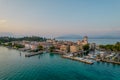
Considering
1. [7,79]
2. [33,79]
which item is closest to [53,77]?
[33,79]

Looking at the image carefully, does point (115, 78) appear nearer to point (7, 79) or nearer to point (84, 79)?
point (84, 79)

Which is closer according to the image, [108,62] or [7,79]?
[7,79]

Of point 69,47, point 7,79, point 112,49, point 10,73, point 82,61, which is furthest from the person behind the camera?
point 69,47

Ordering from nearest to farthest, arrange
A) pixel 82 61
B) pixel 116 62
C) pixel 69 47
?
1. pixel 116 62
2. pixel 82 61
3. pixel 69 47

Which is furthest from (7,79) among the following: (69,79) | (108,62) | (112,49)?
(112,49)

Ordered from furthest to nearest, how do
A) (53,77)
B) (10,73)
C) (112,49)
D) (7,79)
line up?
(112,49) → (10,73) → (53,77) → (7,79)

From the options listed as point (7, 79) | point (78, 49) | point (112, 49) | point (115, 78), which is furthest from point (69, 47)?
point (7, 79)

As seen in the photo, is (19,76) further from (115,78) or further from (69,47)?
(69,47)

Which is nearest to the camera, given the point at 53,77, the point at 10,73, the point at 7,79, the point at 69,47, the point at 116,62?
the point at 7,79

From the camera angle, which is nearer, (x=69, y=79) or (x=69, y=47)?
(x=69, y=79)
